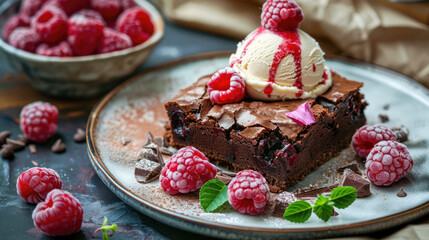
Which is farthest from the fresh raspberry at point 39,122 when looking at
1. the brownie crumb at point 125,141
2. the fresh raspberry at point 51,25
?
the fresh raspberry at point 51,25

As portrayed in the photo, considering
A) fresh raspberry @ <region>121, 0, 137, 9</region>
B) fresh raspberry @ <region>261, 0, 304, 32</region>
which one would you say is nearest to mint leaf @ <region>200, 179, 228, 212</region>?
fresh raspberry @ <region>261, 0, 304, 32</region>

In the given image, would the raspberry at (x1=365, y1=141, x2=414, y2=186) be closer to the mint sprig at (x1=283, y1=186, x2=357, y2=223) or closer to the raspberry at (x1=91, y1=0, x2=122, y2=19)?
the mint sprig at (x1=283, y1=186, x2=357, y2=223)

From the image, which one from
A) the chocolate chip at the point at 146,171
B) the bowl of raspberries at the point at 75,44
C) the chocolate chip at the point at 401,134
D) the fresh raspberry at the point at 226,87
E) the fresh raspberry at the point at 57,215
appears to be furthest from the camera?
the bowl of raspberries at the point at 75,44

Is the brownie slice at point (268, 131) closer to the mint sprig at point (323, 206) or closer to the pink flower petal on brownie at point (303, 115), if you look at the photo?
Result: the pink flower petal on brownie at point (303, 115)

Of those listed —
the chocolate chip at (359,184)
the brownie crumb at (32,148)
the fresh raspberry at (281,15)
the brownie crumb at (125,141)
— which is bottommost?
the brownie crumb at (32,148)

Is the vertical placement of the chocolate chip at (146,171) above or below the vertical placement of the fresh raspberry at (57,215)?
below

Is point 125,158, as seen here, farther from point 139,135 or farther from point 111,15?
point 111,15

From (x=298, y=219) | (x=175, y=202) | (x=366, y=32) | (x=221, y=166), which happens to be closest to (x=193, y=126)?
(x=221, y=166)
